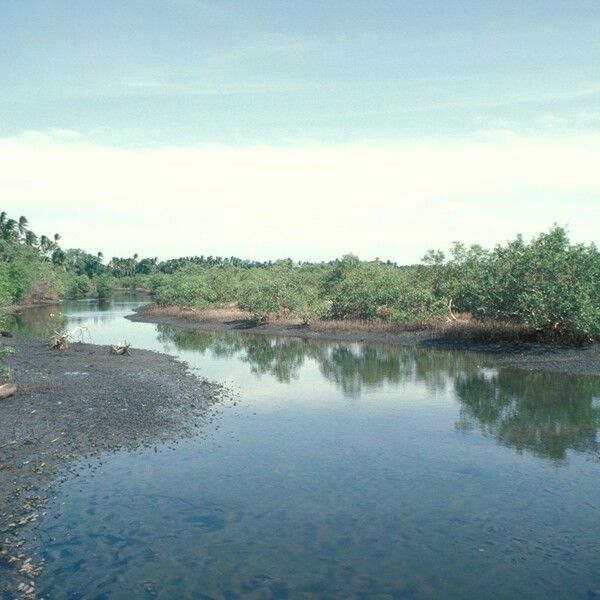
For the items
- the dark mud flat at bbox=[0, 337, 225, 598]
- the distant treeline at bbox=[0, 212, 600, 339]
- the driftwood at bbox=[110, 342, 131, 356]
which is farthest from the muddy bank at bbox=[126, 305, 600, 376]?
the dark mud flat at bbox=[0, 337, 225, 598]

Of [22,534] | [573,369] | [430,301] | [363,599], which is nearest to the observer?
[363,599]

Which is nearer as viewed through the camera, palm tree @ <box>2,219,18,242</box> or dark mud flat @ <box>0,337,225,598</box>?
dark mud flat @ <box>0,337,225,598</box>

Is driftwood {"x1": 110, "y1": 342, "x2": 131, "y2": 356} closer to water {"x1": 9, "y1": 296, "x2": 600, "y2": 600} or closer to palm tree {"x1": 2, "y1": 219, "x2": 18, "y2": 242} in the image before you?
water {"x1": 9, "y1": 296, "x2": 600, "y2": 600}

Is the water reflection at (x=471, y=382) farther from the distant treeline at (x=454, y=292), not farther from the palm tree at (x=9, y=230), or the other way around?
the palm tree at (x=9, y=230)

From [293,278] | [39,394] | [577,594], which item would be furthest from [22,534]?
[293,278]

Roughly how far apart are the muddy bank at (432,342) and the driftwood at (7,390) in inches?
1320

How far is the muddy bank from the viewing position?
4319 centimetres

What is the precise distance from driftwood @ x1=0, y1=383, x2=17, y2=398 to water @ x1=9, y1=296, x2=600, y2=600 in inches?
403

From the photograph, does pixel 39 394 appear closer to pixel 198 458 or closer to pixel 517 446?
pixel 198 458

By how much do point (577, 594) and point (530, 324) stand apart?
126ft

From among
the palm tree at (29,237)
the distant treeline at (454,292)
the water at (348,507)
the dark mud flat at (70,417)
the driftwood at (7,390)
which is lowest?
the water at (348,507)

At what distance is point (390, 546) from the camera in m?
15.3

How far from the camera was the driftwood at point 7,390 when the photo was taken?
95.0ft

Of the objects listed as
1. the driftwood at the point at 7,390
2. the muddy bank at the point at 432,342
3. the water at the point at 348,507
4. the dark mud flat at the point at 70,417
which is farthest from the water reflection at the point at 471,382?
the driftwood at the point at 7,390
